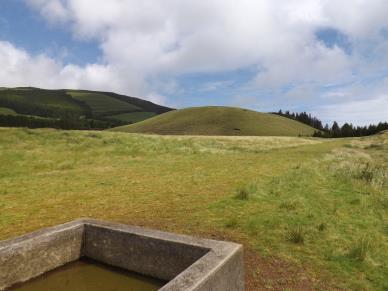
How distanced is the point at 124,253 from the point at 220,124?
12017 cm

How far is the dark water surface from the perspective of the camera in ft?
20.9

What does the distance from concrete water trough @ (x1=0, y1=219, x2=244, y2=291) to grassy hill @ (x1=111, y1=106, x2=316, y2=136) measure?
105841mm

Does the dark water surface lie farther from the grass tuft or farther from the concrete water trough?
the grass tuft

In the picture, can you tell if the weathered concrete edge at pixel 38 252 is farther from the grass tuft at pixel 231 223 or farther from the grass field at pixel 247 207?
the grass tuft at pixel 231 223

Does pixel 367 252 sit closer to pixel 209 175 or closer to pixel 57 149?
pixel 209 175

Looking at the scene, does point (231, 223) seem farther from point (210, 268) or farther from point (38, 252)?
point (38, 252)

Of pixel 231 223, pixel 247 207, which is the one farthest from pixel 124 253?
pixel 247 207

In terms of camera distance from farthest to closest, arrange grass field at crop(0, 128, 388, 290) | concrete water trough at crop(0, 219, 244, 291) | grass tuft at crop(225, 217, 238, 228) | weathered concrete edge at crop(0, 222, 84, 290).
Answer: grass tuft at crop(225, 217, 238, 228), grass field at crop(0, 128, 388, 290), weathered concrete edge at crop(0, 222, 84, 290), concrete water trough at crop(0, 219, 244, 291)

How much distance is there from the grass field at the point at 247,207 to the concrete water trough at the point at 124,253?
155 centimetres

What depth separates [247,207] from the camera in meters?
12.7

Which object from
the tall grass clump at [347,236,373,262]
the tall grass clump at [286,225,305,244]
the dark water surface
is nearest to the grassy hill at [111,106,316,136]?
the tall grass clump at [286,225,305,244]

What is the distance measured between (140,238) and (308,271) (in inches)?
149

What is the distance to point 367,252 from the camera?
8617 mm

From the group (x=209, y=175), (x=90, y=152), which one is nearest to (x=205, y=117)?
(x=90, y=152)
